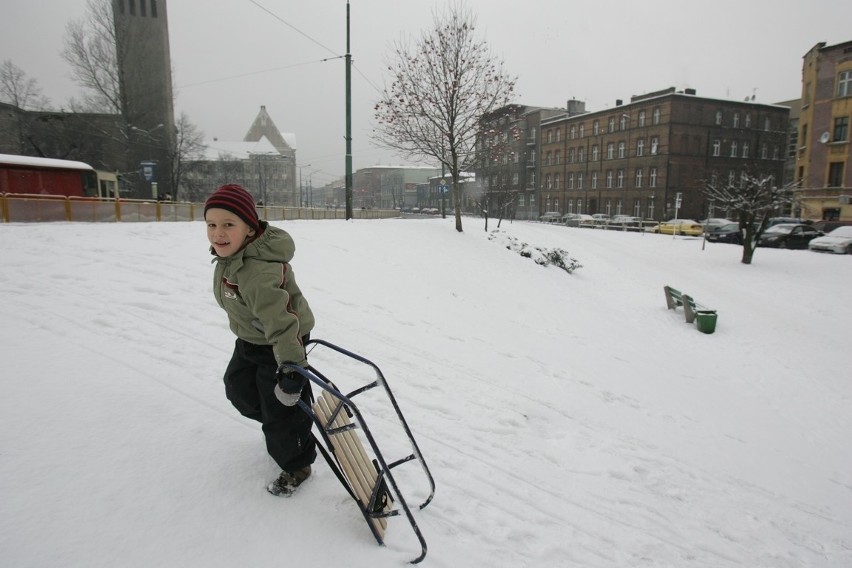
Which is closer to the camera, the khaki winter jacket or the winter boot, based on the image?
the khaki winter jacket

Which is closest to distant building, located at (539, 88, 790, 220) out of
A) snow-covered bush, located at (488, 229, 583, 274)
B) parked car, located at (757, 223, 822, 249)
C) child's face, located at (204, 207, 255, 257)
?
parked car, located at (757, 223, 822, 249)

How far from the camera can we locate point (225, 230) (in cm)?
257

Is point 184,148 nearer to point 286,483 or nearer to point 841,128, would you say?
point 286,483

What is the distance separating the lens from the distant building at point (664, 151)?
167 ft

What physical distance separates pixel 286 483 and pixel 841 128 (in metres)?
52.4

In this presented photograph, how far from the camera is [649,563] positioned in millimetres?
3160

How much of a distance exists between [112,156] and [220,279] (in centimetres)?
5202

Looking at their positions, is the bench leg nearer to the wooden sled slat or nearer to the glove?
the wooden sled slat

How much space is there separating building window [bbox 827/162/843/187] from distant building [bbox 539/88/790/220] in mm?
8390

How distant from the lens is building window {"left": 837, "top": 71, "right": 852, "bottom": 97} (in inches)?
1512

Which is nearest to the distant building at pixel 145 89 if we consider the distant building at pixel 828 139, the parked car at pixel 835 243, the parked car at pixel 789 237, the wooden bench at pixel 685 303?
the wooden bench at pixel 685 303

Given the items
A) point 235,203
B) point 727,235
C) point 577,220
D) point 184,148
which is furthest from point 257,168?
point 235,203

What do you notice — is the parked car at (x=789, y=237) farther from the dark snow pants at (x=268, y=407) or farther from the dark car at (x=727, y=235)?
the dark snow pants at (x=268, y=407)

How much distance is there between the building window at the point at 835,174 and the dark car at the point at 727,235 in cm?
1597
